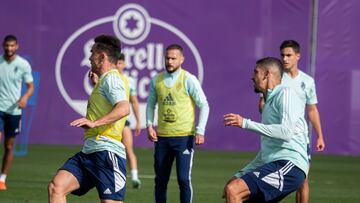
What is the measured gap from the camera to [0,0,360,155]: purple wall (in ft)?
76.0

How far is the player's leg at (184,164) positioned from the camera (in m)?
12.5

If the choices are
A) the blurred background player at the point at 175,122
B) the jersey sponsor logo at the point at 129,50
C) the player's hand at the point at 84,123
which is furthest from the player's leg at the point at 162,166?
the jersey sponsor logo at the point at 129,50

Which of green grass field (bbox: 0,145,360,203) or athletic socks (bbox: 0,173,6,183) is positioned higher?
athletic socks (bbox: 0,173,6,183)

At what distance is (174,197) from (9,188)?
2.61m

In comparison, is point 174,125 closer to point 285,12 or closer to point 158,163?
point 158,163

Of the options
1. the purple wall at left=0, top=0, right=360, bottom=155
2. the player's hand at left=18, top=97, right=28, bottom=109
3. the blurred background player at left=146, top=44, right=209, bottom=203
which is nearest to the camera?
the blurred background player at left=146, top=44, right=209, bottom=203

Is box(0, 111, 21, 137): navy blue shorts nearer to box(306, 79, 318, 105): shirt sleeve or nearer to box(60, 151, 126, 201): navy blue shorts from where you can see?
box(306, 79, 318, 105): shirt sleeve

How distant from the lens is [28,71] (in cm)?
1661

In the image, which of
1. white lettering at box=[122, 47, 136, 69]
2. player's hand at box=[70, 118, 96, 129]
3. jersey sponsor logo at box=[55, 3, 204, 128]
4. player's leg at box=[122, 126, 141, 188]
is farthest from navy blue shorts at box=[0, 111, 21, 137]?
white lettering at box=[122, 47, 136, 69]

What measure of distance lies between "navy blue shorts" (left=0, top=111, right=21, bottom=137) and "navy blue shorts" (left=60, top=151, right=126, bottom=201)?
6.47 m

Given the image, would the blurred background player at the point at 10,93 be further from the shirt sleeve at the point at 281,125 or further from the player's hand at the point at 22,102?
the shirt sleeve at the point at 281,125

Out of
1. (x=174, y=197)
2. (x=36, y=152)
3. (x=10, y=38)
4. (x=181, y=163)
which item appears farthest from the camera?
(x=36, y=152)

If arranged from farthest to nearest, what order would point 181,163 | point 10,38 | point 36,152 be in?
point 36,152 → point 10,38 → point 181,163

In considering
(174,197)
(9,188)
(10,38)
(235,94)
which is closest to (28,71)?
(10,38)
